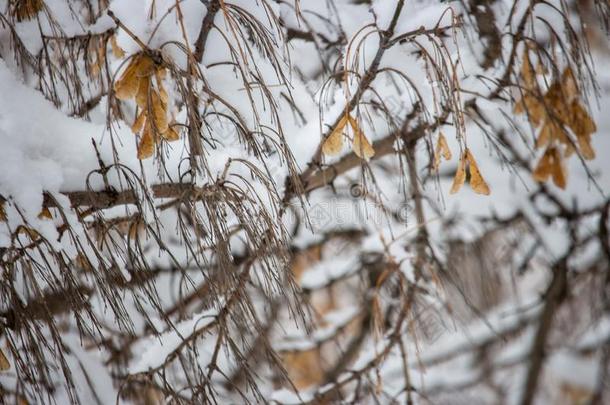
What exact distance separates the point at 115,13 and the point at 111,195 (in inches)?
11.9

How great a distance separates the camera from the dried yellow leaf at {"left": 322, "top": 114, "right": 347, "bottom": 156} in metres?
1.00

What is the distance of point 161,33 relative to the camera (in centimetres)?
96

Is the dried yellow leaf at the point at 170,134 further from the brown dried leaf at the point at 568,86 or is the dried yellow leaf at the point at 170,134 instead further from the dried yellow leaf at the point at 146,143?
the brown dried leaf at the point at 568,86

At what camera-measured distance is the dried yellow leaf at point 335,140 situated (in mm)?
1003

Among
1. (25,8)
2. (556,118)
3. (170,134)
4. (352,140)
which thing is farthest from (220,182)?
(556,118)

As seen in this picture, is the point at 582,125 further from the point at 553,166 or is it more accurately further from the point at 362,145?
the point at 362,145

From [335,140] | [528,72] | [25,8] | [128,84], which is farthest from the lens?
[528,72]

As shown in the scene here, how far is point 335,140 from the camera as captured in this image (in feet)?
3.34

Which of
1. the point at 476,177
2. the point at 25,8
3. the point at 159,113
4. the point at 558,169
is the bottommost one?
the point at 476,177

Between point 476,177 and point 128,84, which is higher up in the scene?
point 128,84

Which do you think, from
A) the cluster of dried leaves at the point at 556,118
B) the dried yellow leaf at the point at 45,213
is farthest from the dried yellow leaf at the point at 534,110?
the dried yellow leaf at the point at 45,213

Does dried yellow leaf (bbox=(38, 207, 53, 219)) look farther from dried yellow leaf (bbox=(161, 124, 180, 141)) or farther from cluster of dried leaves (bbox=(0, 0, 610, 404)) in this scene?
dried yellow leaf (bbox=(161, 124, 180, 141))

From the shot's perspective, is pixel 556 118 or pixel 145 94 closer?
pixel 145 94

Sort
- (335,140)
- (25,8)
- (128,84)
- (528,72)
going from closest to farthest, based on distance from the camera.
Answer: (128,84) < (335,140) < (25,8) < (528,72)
